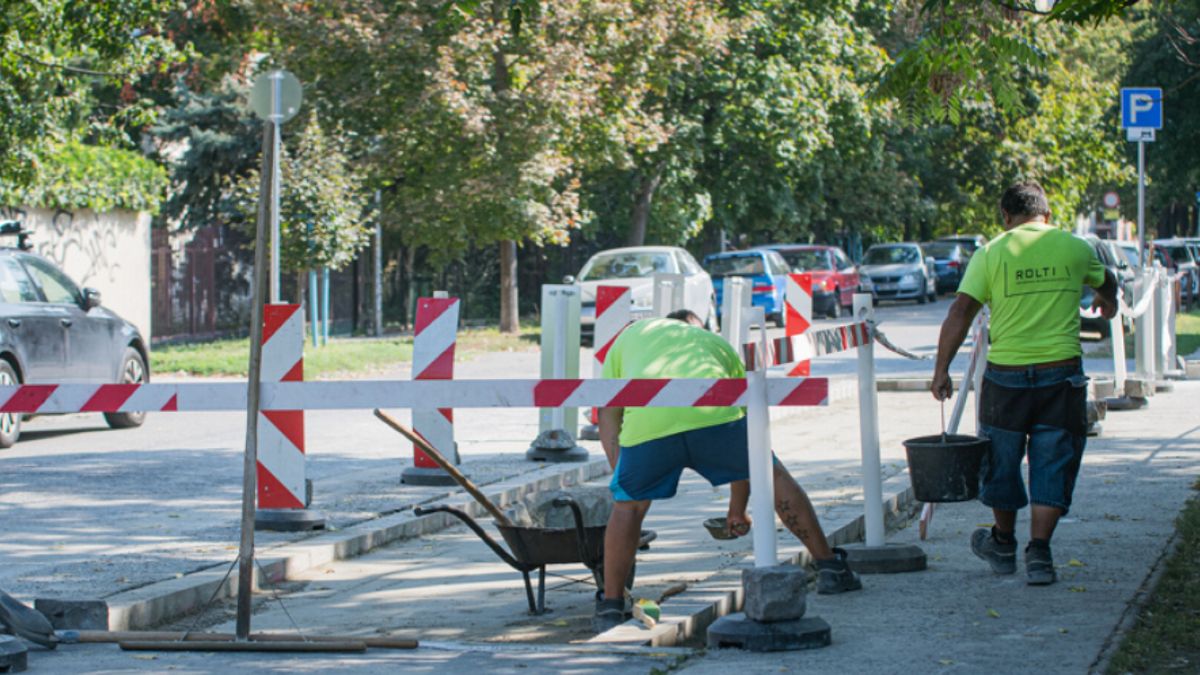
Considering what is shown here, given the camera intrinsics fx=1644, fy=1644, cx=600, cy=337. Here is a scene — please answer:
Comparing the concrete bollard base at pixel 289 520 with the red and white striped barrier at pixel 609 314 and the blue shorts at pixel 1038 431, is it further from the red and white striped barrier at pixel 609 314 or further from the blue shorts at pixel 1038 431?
the red and white striped barrier at pixel 609 314

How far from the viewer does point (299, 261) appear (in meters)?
25.7

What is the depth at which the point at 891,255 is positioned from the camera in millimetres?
43531

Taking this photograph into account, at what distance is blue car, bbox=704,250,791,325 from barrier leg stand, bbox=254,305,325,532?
72.2 feet

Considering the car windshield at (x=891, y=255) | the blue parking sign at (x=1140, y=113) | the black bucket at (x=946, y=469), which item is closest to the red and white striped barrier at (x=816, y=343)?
the black bucket at (x=946, y=469)

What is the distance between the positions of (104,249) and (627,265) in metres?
8.51

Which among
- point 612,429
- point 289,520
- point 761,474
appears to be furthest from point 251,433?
point 289,520

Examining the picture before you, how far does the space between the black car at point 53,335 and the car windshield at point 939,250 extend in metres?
34.2

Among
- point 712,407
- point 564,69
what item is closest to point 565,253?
point 564,69

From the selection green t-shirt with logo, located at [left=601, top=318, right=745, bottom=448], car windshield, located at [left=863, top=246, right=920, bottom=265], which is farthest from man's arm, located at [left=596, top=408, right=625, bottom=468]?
car windshield, located at [left=863, top=246, right=920, bottom=265]

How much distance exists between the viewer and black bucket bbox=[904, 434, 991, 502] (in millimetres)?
7391

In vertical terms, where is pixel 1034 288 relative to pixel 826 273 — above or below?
below

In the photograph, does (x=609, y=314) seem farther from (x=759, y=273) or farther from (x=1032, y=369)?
(x=759, y=273)

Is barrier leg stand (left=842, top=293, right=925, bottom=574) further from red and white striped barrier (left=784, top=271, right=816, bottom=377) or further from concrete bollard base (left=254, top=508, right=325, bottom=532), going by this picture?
red and white striped barrier (left=784, top=271, right=816, bottom=377)

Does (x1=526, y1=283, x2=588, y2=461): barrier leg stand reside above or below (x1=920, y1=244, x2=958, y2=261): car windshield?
below
